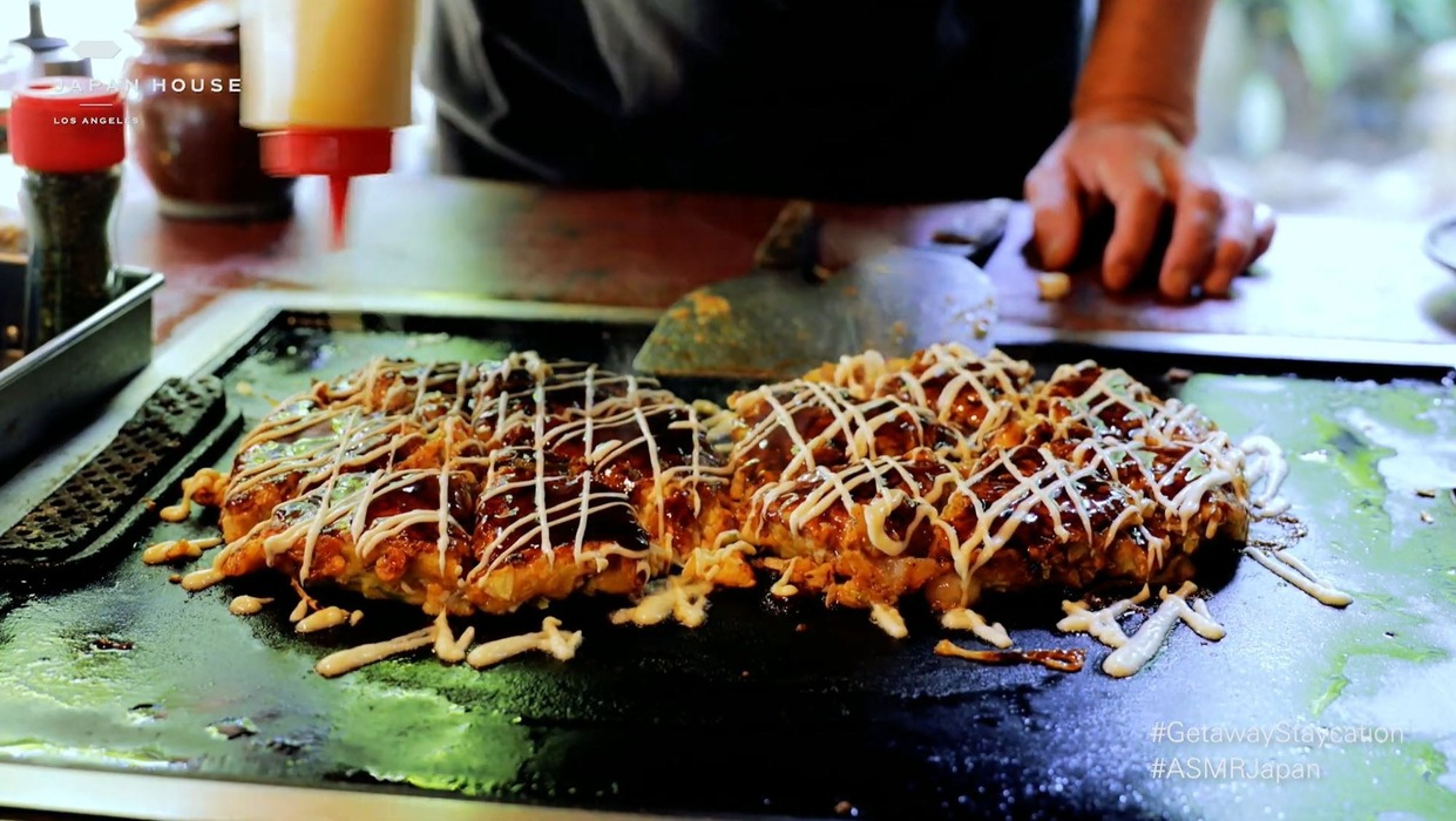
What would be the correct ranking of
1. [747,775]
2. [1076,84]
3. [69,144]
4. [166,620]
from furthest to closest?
[1076,84] < [69,144] < [166,620] < [747,775]

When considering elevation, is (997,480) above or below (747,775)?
above

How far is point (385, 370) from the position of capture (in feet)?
6.86

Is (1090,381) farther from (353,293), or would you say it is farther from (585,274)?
(353,293)

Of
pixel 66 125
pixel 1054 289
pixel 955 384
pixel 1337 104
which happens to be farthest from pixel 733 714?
pixel 1337 104

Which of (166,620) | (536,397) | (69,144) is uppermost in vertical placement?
(69,144)

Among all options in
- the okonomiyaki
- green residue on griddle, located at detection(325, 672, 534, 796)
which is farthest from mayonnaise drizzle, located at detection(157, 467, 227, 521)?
green residue on griddle, located at detection(325, 672, 534, 796)

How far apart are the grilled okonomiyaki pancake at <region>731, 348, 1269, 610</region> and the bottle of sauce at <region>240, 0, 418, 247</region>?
0.78 meters

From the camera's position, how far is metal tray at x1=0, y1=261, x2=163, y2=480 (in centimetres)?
187

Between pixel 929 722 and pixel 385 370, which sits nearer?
pixel 929 722

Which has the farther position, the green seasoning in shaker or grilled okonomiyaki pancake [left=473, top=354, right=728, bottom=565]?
the green seasoning in shaker

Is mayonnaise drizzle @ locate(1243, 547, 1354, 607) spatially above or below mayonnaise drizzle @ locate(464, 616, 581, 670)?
above

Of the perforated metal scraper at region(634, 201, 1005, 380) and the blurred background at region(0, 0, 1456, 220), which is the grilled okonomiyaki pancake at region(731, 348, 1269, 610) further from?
the blurred background at region(0, 0, 1456, 220)

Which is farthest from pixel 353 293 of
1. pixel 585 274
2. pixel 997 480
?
pixel 997 480

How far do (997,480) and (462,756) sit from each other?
0.85 m
